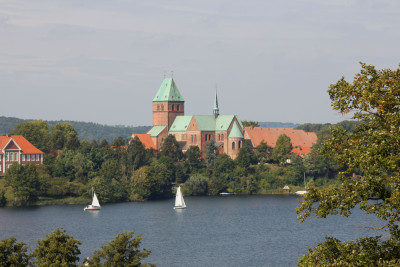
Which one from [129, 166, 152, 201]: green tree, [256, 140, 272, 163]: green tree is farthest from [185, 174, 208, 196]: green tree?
[256, 140, 272, 163]: green tree

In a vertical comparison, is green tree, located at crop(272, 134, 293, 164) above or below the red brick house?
below

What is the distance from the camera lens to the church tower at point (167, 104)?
130750 millimetres

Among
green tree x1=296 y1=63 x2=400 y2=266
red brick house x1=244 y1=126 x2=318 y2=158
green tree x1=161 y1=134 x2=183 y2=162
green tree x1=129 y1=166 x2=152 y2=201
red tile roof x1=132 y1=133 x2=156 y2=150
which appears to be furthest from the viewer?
red brick house x1=244 y1=126 x2=318 y2=158

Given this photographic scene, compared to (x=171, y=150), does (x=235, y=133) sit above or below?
above

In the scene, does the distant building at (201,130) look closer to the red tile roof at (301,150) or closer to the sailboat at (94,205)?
the red tile roof at (301,150)

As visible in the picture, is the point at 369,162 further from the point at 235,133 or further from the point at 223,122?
the point at 223,122

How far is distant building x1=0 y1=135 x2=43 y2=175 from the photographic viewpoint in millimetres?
99150

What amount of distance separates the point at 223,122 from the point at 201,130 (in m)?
4.08

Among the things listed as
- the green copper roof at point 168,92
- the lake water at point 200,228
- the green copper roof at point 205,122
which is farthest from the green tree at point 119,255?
the green copper roof at point 168,92

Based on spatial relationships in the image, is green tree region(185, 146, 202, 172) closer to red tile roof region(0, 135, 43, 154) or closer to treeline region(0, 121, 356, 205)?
treeline region(0, 121, 356, 205)

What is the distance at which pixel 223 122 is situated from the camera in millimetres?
126125

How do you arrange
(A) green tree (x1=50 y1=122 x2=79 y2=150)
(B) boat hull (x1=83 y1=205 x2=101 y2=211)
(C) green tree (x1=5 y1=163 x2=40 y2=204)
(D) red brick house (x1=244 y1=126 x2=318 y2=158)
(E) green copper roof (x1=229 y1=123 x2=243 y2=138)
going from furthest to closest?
(D) red brick house (x1=244 y1=126 x2=318 y2=158)
(E) green copper roof (x1=229 y1=123 x2=243 y2=138)
(A) green tree (x1=50 y1=122 x2=79 y2=150)
(C) green tree (x1=5 y1=163 x2=40 y2=204)
(B) boat hull (x1=83 y1=205 x2=101 y2=211)

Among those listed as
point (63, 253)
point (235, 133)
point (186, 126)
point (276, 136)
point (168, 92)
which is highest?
point (168, 92)

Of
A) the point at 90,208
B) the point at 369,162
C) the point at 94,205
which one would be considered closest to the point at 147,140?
the point at 94,205
